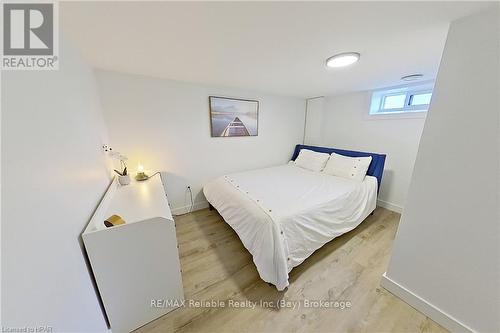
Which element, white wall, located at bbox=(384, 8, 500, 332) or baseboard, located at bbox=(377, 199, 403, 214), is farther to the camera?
baseboard, located at bbox=(377, 199, 403, 214)

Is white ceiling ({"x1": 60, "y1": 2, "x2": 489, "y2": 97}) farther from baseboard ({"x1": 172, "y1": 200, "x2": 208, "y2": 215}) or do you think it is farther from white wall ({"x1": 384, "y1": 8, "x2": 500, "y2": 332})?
baseboard ({"x1": 172, "y1": 200, "x2": 208, "y2": 215})

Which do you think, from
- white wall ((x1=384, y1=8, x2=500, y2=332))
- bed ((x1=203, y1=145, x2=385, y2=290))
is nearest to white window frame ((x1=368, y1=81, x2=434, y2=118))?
bed ((x1=203, y1=145, x2=385, y2=290))

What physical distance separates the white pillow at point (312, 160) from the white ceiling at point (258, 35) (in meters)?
1.49

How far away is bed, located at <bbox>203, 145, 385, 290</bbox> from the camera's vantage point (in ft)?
4.75

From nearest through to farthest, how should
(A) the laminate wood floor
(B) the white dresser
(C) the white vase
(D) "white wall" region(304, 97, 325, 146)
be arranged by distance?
(B) the white dresser, (A) the laminate wood floor, (C) the white vase, (D) "white wall" region(304, 97, 325, 146)

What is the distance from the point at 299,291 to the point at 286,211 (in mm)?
674

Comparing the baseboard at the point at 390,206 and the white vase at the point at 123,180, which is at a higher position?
the white vase at the point at 123,180

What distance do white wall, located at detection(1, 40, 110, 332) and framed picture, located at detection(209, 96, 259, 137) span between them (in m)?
1.67

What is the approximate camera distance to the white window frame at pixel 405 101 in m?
2.35

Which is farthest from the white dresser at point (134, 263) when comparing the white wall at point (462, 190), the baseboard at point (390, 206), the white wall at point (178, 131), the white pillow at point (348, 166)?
the baseboard at point (390, 206)

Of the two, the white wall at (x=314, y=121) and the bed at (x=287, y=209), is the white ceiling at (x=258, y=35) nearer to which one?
the bed at (x=287, y=209)

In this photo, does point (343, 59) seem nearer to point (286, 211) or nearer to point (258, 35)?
point (258, 35)

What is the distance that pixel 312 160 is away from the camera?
10.4 ft

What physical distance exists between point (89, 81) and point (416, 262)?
321 cm
